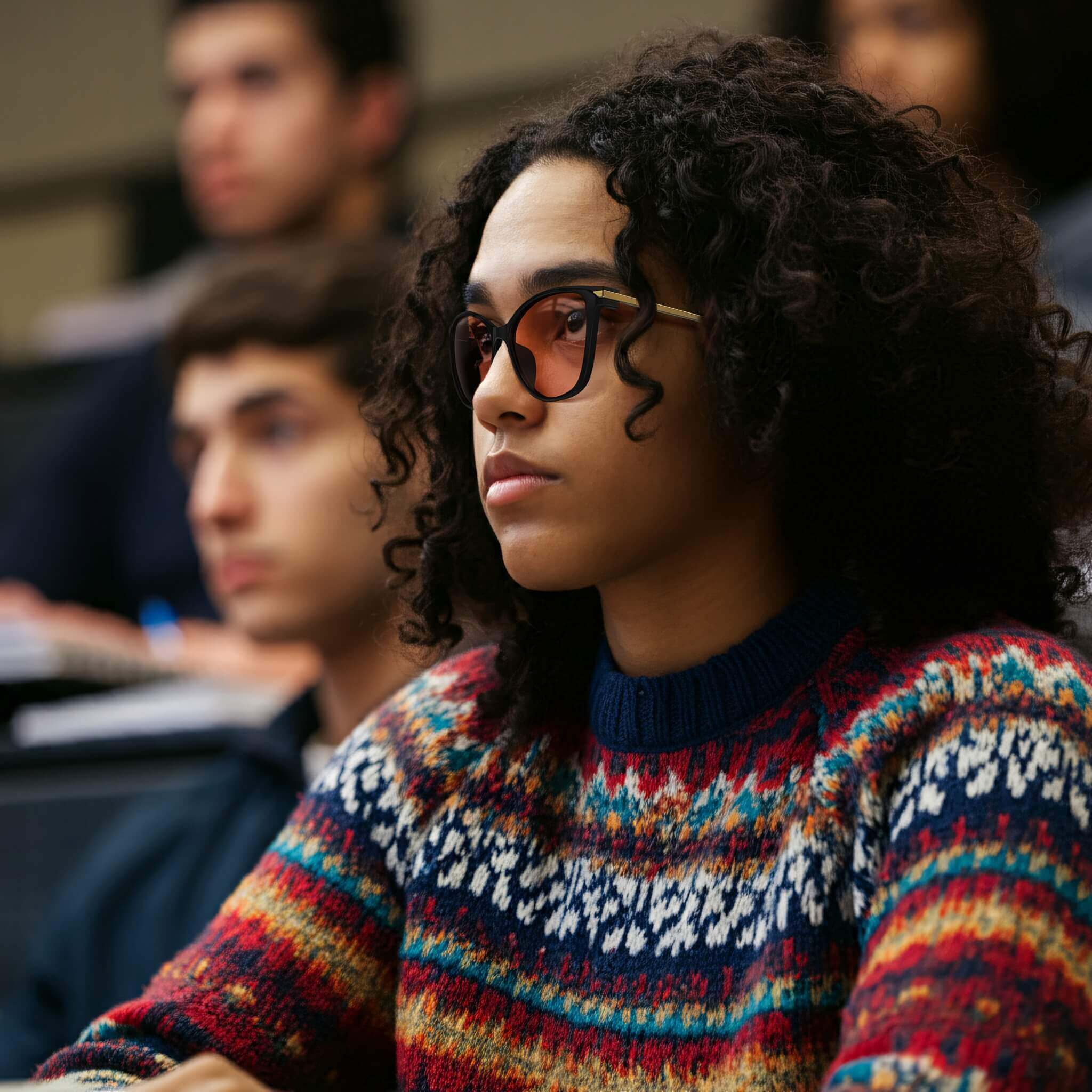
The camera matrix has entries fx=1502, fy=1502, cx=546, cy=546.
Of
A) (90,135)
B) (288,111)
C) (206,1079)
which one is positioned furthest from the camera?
(90,135)

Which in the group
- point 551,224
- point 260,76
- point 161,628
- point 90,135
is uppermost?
point 90,135

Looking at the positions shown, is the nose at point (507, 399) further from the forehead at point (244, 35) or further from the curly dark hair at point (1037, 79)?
the forehead at point (244, 35)

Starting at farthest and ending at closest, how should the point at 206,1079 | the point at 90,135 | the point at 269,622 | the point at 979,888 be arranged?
the point at 90,135 → the point at 269,622 → the point at 206,1079 → the point at 979,888

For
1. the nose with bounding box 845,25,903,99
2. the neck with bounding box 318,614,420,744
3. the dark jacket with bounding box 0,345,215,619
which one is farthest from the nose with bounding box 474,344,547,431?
the dark jacket with bounding box 0,345,215,619

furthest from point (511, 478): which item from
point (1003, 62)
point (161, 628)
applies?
point (161, 628)

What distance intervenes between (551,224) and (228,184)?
2.55 metres

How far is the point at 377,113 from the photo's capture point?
3.43 m

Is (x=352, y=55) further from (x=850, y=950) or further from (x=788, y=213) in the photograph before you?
(x=850, y=950)

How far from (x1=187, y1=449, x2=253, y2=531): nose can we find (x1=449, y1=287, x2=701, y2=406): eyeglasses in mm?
956

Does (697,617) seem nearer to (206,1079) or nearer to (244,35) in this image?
(206,1079)

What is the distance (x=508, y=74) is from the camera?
4621 millimetres

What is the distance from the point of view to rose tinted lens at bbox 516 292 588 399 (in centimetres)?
98

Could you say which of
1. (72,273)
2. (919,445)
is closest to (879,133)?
(919,445)

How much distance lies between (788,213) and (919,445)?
17cm
